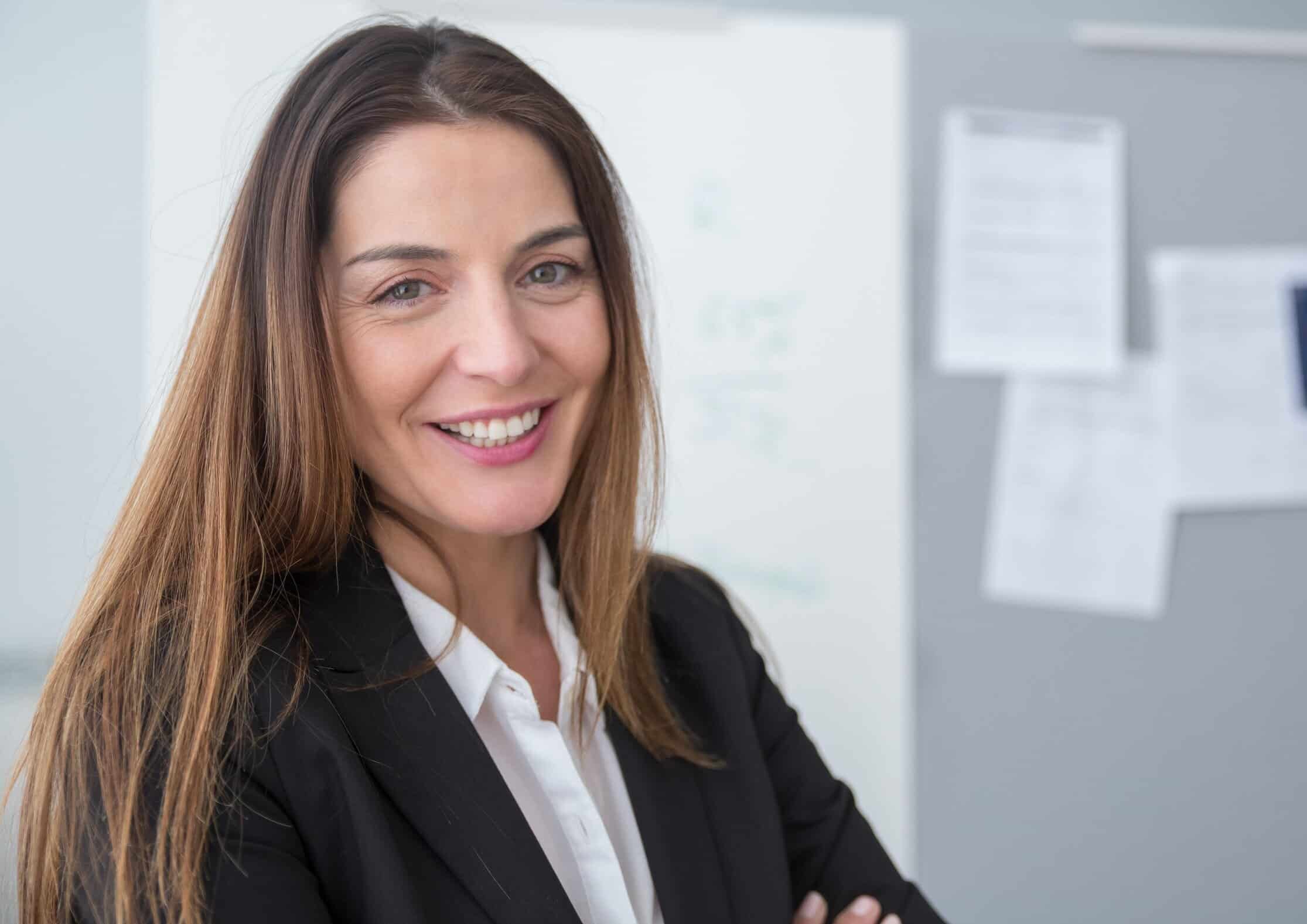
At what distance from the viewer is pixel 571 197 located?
1044 mm

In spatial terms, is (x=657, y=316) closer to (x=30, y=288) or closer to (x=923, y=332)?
(x=923, y=332)

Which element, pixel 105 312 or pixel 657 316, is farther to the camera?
pixel 657 316

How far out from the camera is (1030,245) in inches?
77.2

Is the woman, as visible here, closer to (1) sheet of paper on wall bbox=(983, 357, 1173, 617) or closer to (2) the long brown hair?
(2) the long brown hair

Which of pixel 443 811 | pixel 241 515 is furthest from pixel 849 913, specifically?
pixel 241 515

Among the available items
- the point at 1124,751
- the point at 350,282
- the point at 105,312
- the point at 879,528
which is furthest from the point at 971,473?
the point at 105,312

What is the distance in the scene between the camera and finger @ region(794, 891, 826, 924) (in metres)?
1.07

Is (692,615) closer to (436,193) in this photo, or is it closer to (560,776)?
(560,776)

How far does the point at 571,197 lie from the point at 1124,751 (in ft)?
5.12

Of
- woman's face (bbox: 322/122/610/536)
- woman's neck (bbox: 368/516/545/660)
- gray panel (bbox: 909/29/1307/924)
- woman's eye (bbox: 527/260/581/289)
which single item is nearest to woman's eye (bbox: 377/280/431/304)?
woman's face (bbox: 322/122/610/536)

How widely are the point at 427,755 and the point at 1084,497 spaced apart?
1488 mm

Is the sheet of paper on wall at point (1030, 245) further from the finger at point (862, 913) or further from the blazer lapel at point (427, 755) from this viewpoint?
the blazer lapel at point (427, 755)

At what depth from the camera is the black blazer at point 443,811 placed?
81 cm

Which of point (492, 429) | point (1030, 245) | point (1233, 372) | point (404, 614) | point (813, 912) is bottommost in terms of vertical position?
point (813, 912)
